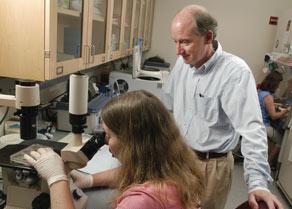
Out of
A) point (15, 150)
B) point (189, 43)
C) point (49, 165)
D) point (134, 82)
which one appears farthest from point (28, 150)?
point (134, 82)

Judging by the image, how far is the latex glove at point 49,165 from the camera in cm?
96

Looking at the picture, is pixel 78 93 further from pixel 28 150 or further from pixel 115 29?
pixel 115 29

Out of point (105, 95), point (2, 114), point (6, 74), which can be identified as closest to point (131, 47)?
point (105, 95)

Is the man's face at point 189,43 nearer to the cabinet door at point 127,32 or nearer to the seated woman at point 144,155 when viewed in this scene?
the seated woman at point 144,155

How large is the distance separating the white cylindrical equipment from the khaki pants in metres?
0.77

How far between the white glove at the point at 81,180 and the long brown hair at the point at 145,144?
403 millimetres

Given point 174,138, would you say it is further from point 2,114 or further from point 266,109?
point 266,109

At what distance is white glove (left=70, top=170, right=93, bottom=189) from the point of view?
1.27 m

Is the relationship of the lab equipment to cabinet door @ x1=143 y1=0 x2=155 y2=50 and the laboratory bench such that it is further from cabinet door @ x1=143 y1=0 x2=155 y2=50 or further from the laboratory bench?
the laboratory bench

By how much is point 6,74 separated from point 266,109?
2922 millimetres

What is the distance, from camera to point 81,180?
128cm

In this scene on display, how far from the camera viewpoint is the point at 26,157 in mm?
1021

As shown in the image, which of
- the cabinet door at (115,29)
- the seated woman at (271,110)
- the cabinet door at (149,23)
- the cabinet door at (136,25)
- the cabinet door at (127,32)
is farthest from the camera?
the cabinet door at (149,23)

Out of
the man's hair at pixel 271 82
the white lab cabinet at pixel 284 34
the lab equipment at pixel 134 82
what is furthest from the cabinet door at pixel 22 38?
the white lab cabinet at pixel 284 34
